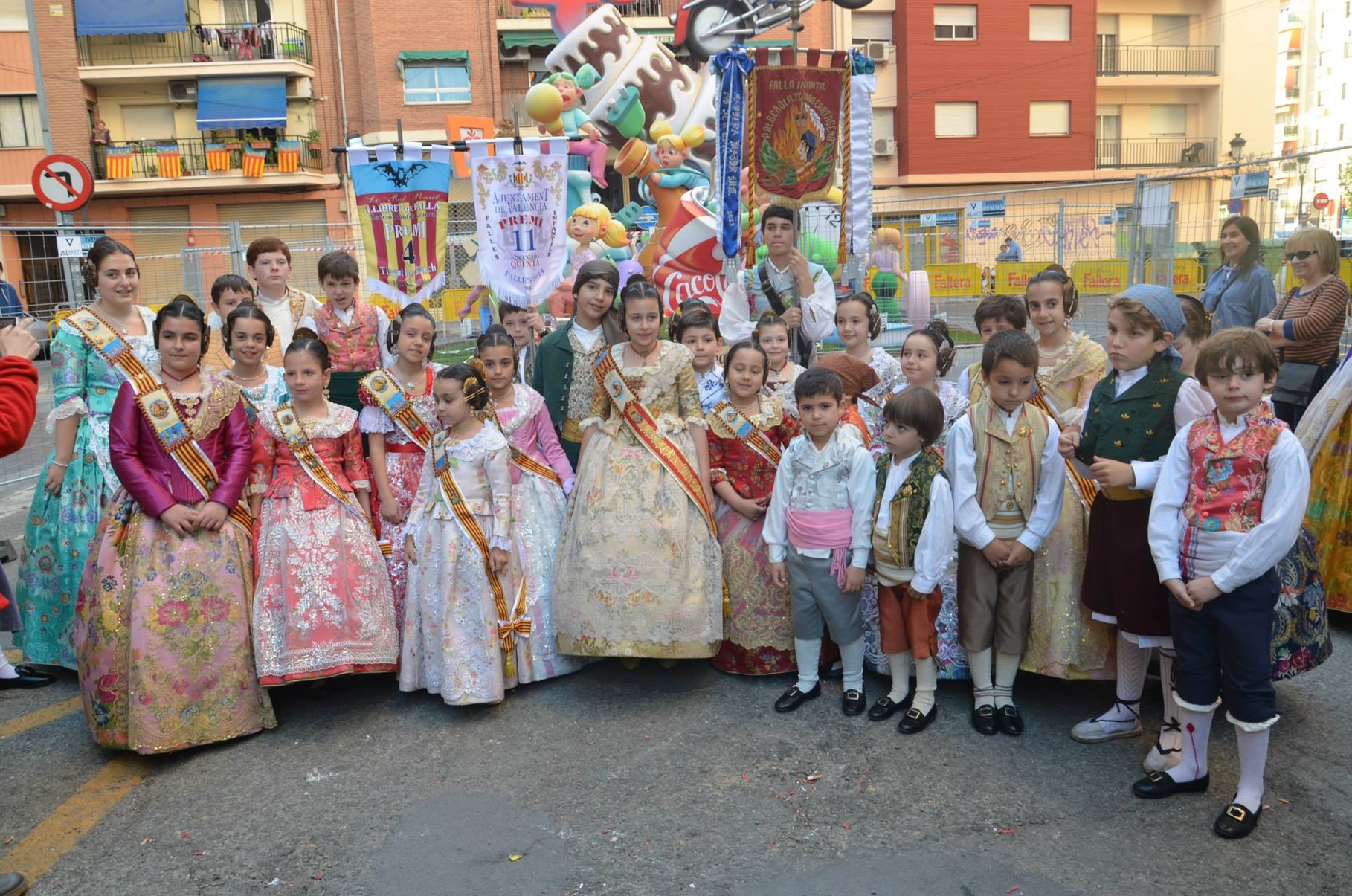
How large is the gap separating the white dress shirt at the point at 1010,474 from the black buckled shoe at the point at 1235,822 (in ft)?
3.42

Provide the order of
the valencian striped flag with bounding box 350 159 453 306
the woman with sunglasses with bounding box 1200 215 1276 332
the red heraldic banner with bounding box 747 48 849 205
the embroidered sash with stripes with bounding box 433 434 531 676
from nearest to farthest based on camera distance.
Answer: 1. the embroidered sash with stripes with bounding box 433 434 531 676
2. the valencian striped flag with bounding box 350 159 453 306
3. the red heraldic banner with bounding box 747 48 849 205
4. the woman with sunglasses with bounding box 1200 215 1276 332

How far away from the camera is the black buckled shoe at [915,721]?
3.75 metres

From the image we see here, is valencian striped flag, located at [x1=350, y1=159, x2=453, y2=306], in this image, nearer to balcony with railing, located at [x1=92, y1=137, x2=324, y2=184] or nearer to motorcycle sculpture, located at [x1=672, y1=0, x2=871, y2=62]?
motorcycle sculpture, located at [x1=672, y1=0, x2=871, y2=62]

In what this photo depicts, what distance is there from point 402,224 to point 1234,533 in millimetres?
4418

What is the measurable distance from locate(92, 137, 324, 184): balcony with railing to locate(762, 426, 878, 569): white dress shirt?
25.7m

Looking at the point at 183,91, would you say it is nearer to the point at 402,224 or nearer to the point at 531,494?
the point at 402,224

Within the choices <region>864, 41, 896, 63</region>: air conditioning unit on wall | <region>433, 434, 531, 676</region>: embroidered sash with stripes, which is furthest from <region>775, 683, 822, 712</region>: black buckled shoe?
<region>864, 41, 896, 63</region>: air conditioning unit on wall

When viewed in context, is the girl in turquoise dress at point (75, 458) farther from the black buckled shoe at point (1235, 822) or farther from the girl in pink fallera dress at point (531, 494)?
the black buckled shoe at point (1235, 822)

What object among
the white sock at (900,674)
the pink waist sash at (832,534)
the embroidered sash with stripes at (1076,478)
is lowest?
the white sock at (900,674)

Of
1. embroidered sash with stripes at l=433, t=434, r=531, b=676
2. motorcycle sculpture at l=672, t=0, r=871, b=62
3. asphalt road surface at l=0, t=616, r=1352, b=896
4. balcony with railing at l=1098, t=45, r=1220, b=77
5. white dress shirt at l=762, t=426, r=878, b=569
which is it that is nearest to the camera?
asphalt road surface at l=0, t=616, r=1352, b=896

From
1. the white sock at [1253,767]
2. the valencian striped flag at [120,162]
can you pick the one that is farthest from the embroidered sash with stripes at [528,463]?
the valencian striped flag at [120,162]

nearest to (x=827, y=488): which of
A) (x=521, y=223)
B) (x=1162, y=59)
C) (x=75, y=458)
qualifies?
(x=521, y=223)

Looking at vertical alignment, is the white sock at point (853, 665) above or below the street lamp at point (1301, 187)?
below

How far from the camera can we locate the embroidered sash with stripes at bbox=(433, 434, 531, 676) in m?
4.13
